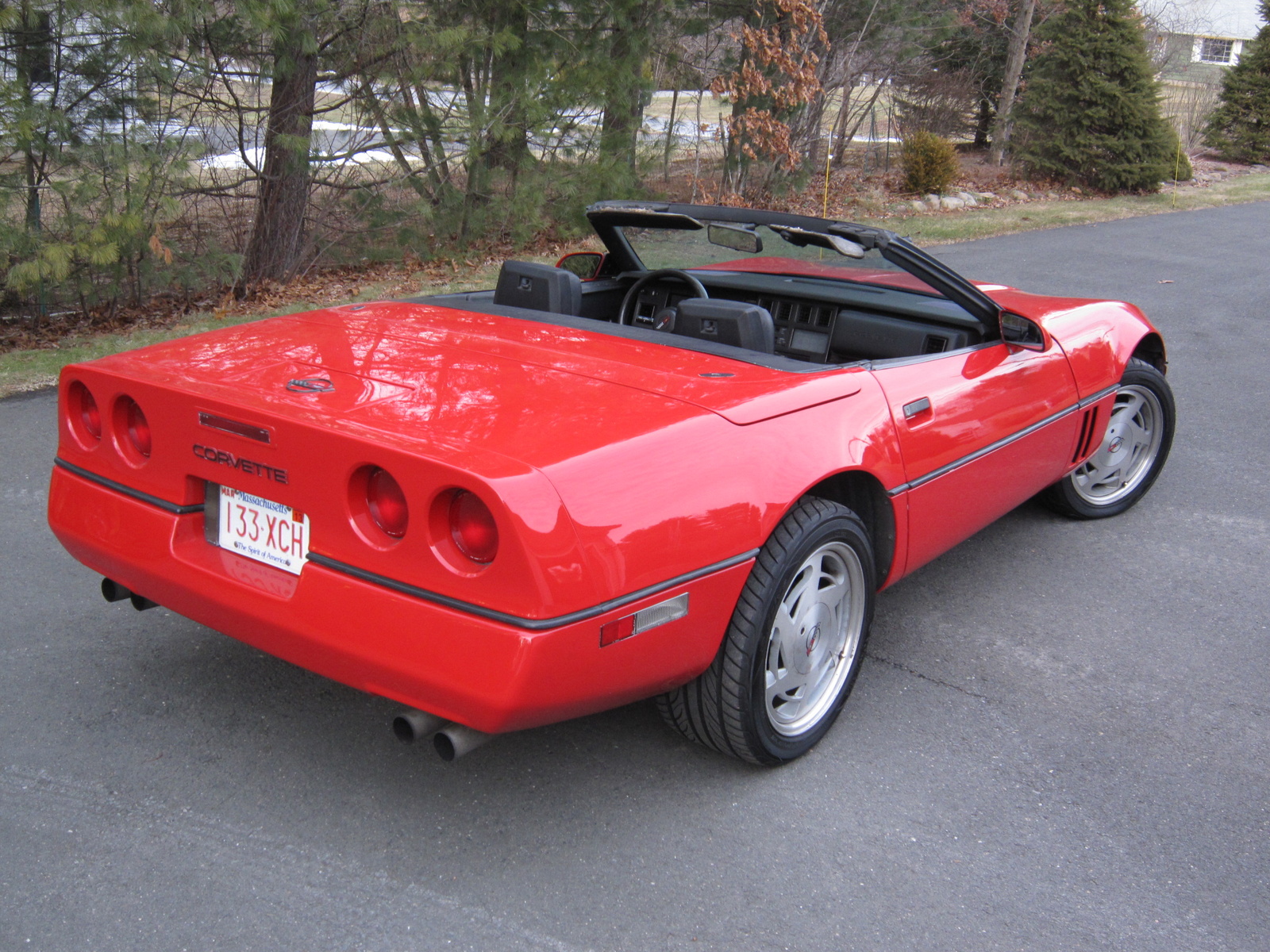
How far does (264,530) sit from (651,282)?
1896 millimetres

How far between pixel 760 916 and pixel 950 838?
1.83ft

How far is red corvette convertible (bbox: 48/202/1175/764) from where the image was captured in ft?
6.93

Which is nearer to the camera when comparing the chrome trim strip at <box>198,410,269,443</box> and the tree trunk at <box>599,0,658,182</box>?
the chrome trim strip at <box>198,410,269,443</box>

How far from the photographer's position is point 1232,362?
286 inches

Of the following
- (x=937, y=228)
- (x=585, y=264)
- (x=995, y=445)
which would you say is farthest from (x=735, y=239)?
(x=937, y=228)

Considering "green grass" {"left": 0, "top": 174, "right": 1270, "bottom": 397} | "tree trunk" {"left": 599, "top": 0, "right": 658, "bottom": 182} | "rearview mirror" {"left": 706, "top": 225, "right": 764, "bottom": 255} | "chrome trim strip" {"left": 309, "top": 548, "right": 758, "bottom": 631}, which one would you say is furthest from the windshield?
"tree trunk" {"left": 599, "top": 0, "right": 658, "bottom": 182}

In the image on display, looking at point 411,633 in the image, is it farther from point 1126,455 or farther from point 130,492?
point 1126,455

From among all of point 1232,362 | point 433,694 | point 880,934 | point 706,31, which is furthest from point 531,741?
point 706,31

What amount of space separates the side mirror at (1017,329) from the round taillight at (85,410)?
2713 millimetres

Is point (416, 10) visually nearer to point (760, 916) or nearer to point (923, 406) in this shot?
point (923, 406)

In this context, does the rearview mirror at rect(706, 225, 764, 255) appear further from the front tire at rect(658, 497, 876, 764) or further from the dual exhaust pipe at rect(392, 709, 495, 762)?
the dual exhaust pipe at rect(392, 709, 495, 762)

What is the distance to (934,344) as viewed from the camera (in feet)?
11.3

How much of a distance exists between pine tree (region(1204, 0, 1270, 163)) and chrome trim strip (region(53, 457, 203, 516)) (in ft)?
91.2

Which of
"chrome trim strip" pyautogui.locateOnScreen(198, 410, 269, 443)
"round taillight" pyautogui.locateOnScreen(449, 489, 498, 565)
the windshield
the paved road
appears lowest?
the paved road
